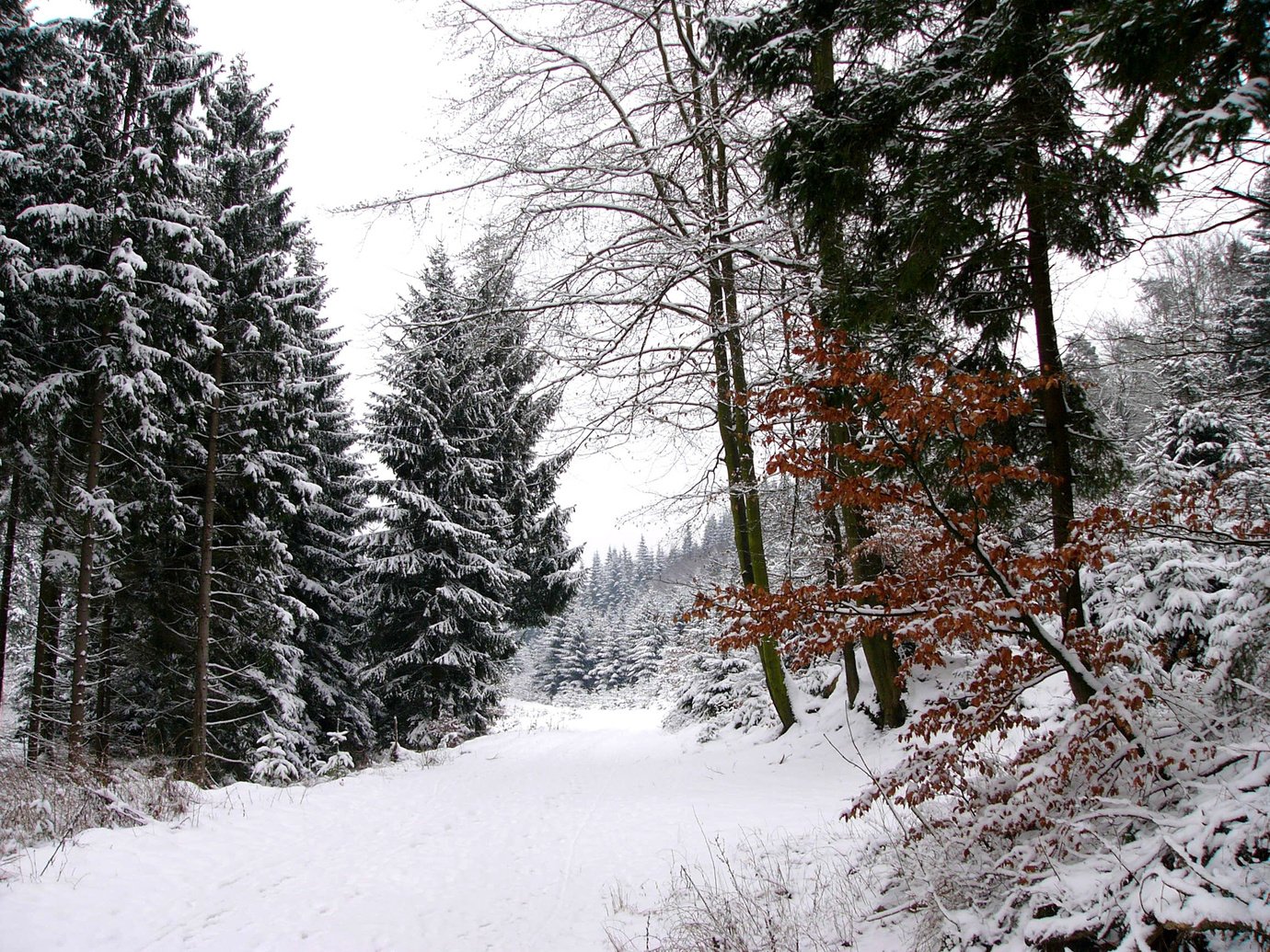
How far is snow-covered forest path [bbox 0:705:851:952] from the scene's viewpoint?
399 centimetres

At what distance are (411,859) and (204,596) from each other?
24.2ft

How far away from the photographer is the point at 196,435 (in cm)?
1159

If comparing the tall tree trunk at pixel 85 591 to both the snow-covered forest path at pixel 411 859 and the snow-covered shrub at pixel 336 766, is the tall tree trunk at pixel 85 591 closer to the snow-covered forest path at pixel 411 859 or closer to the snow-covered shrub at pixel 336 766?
the snow-covered shrub at pixel 336 766

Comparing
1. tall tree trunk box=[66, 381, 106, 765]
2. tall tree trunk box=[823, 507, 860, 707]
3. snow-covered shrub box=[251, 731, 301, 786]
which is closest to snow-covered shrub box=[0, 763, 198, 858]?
snow-covered shrub box=[251, 731, 301, 786]

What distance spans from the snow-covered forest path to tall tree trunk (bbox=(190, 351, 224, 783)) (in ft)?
9.57

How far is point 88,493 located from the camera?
366 inches

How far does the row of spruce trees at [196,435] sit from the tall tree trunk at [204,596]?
51 mm

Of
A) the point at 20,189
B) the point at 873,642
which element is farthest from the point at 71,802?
the point at 20,189

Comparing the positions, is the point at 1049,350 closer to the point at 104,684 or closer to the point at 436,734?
the point at 436,734

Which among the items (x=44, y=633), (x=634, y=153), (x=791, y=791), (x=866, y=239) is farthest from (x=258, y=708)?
(x=866, y=239)

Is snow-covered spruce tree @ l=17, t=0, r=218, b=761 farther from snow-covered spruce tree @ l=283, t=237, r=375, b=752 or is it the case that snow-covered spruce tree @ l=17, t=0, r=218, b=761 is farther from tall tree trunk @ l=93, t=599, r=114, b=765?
snow-covered spruce tree @ l=283, t=237, r=375, b=752

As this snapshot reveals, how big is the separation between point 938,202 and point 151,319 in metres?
12.0

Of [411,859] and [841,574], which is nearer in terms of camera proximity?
[411,859]

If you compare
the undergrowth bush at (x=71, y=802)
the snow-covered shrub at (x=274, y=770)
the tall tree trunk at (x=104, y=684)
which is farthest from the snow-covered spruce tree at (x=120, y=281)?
the undergrowth bush at (x=71, y=802)
